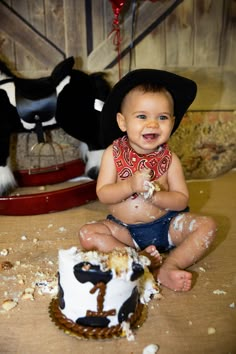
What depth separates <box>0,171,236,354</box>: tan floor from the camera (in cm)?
82

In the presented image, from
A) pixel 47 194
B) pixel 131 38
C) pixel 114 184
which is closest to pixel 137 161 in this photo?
pixel 114 184

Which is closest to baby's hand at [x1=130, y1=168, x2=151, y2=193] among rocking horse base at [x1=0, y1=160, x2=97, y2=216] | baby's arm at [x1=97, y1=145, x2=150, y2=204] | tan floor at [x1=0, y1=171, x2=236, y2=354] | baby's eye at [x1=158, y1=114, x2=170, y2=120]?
baby's arm at [x1=97, y1=145, x2=150, y2=204]

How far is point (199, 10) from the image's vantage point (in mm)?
1654

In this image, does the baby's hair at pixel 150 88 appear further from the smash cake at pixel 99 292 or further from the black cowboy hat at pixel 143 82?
the smash cake at pixel 99 292

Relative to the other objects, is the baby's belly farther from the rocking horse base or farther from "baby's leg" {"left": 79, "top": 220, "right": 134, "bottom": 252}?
the rocking horse base

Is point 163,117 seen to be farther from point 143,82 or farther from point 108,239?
point 108,239

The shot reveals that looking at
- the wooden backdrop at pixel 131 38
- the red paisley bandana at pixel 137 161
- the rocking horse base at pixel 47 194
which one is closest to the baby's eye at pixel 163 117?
the red paisley bandana at pixel 137 161

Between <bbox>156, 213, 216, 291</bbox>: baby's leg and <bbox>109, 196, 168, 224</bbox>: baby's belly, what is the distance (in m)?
0.07

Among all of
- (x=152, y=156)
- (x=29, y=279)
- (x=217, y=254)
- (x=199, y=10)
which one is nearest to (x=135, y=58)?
(x=199, y=10)

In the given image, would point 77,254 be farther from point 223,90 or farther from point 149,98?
point 223,90

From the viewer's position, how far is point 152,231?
1.10 m

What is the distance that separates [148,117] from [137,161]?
0.12m

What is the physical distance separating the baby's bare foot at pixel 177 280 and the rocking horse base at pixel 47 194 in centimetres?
54

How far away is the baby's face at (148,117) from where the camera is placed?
100cm
